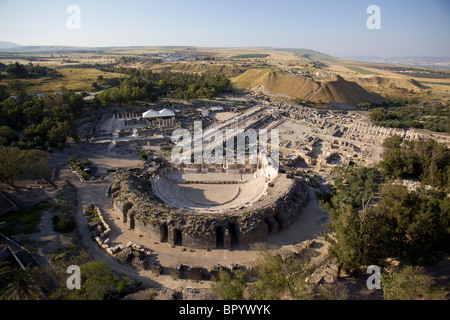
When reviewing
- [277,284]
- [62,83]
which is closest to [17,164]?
[277,284]

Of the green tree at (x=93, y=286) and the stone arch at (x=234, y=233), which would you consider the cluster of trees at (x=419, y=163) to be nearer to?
the stone arch at (x=234, y=233)

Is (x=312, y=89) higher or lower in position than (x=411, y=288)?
higher

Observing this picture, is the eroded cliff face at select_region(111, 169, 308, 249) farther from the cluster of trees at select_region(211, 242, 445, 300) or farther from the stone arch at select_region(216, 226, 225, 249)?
the cluster of trees at select_region(211, 242, 445, 300)

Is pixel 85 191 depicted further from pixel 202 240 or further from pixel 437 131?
pixel 437 131

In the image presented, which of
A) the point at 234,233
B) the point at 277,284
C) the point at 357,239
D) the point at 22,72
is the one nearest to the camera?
the point at 277,284

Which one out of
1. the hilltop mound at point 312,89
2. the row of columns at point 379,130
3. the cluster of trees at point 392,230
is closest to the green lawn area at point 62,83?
the hilltop mound at point 312,89

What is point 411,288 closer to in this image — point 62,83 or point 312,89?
point 312,89
